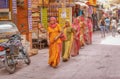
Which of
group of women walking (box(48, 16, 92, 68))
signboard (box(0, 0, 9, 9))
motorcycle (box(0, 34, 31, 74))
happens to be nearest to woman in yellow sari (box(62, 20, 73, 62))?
group of women walking (box(48, 16, 92, 68))

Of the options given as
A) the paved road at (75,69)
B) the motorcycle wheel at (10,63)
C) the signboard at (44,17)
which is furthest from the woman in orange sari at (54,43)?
the signboard at (44,17)

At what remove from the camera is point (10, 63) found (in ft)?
35.3

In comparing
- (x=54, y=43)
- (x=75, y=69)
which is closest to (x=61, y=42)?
(x=54, y=43)

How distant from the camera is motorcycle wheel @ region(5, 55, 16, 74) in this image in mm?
10570

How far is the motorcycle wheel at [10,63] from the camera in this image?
34.7ft

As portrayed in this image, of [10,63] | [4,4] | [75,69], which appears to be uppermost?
[4,4]

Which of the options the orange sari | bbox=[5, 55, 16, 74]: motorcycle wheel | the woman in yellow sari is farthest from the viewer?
the woman in yellow sari

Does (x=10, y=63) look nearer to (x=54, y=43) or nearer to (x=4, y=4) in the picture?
(x=54, y=43)

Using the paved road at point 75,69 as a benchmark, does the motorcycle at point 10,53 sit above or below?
above

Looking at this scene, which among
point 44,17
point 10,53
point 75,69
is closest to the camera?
point 10,53

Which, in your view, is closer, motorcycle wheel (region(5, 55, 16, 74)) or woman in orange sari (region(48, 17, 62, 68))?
motorcycle wheel (region(5, 55, 16, 74))

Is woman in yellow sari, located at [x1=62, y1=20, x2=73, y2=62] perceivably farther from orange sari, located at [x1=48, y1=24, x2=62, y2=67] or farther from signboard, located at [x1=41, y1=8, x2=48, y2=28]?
signboard, located at [x1=41, y1=8, x2=48, y2=28]

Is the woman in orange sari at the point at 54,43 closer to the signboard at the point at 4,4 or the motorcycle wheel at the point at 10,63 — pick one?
the motorcycle wheel at the point at 10,63

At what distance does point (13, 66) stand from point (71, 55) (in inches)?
169
